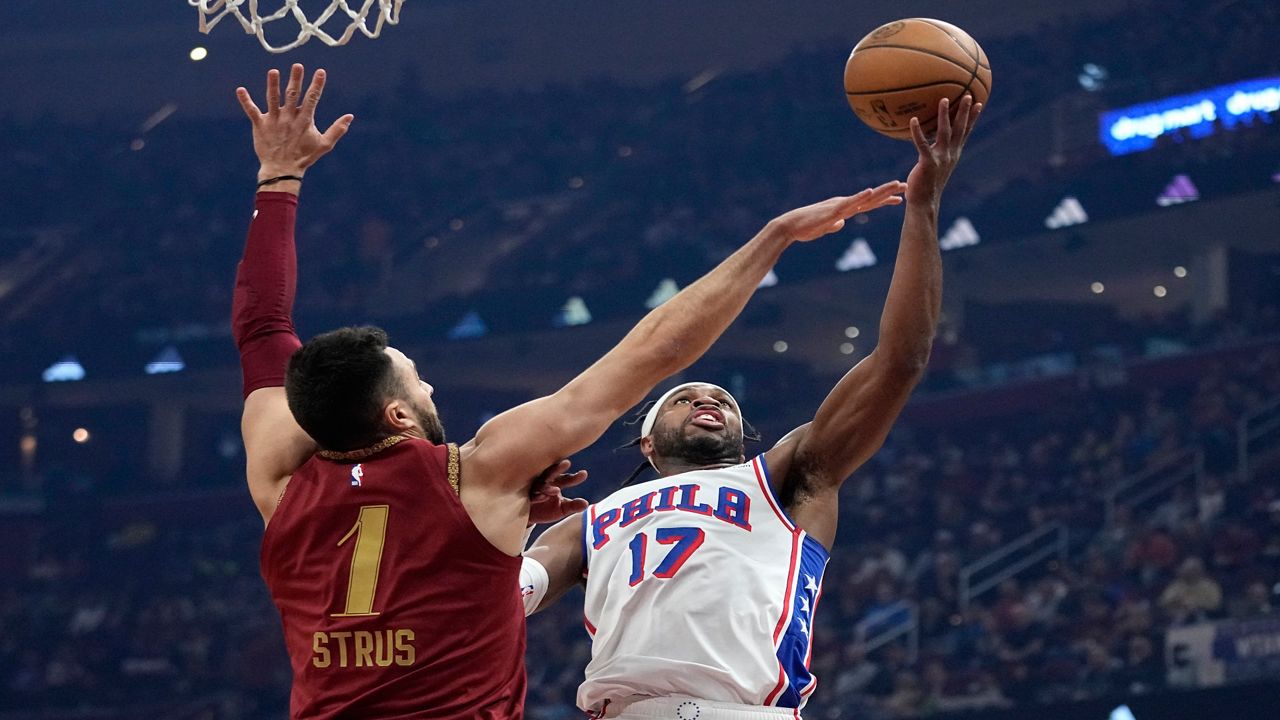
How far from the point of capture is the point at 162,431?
1945 centimetres

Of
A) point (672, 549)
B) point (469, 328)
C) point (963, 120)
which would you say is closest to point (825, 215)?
point (963, 120)

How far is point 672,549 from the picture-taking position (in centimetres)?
364

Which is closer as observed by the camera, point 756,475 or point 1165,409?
point 756,475

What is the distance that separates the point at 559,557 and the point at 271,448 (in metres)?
1.22

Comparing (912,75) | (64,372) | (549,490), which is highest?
(64,372)

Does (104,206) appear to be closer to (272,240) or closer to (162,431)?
(162,431)

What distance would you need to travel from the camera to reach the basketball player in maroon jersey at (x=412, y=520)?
2541 mm

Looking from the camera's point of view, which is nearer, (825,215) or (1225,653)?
(825,215)

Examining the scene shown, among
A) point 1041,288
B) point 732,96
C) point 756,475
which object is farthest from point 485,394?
point 756,475

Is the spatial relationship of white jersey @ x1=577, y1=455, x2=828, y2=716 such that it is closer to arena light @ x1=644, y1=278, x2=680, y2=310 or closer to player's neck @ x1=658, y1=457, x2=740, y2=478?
player's neck @ x1=658, y1=457, x2=740, y2=478

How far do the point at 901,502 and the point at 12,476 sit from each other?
1168 centimetres

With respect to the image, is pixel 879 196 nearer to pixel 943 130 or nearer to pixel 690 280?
pixel 943 130

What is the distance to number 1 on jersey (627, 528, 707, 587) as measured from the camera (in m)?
3.59

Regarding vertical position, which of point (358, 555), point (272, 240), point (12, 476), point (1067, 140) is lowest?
point (358, 555)
